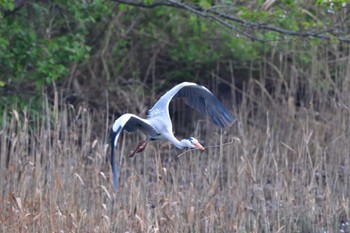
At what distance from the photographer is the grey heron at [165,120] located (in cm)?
491

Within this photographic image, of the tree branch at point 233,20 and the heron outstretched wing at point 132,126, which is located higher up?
the tree branch at point 233,20

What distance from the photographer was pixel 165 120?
5340mm

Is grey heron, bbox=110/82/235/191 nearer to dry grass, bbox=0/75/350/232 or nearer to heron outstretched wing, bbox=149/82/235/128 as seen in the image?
heron outstretched wing, bbox=149/82/235/128

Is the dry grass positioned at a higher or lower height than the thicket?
lower

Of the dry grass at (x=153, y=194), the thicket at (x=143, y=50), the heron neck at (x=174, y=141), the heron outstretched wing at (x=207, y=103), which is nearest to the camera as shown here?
the heron neck at (x=174, y=141)

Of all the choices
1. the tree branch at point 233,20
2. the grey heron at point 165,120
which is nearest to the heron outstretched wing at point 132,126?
the grey heron at point 165,120

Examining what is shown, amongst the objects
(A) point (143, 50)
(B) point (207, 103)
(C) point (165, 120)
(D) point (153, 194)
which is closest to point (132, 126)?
(C) point (165, 120)

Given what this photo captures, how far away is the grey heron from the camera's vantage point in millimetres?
4912

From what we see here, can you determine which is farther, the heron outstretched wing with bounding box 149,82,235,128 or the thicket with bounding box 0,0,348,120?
the thicket with bounding box 0,0,348,120

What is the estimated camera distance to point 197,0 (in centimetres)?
789

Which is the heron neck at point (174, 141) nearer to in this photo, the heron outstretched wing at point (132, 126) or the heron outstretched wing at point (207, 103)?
the heron outstretched wing at point (132, 126)

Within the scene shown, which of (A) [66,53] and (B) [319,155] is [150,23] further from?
(B) [319,155]

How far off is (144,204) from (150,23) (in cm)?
468

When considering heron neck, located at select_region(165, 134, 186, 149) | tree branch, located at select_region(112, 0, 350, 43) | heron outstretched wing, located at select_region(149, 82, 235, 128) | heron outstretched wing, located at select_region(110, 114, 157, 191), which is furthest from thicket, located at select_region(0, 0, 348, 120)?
heron neck, located at select_region(165, 134, 186, 149)
